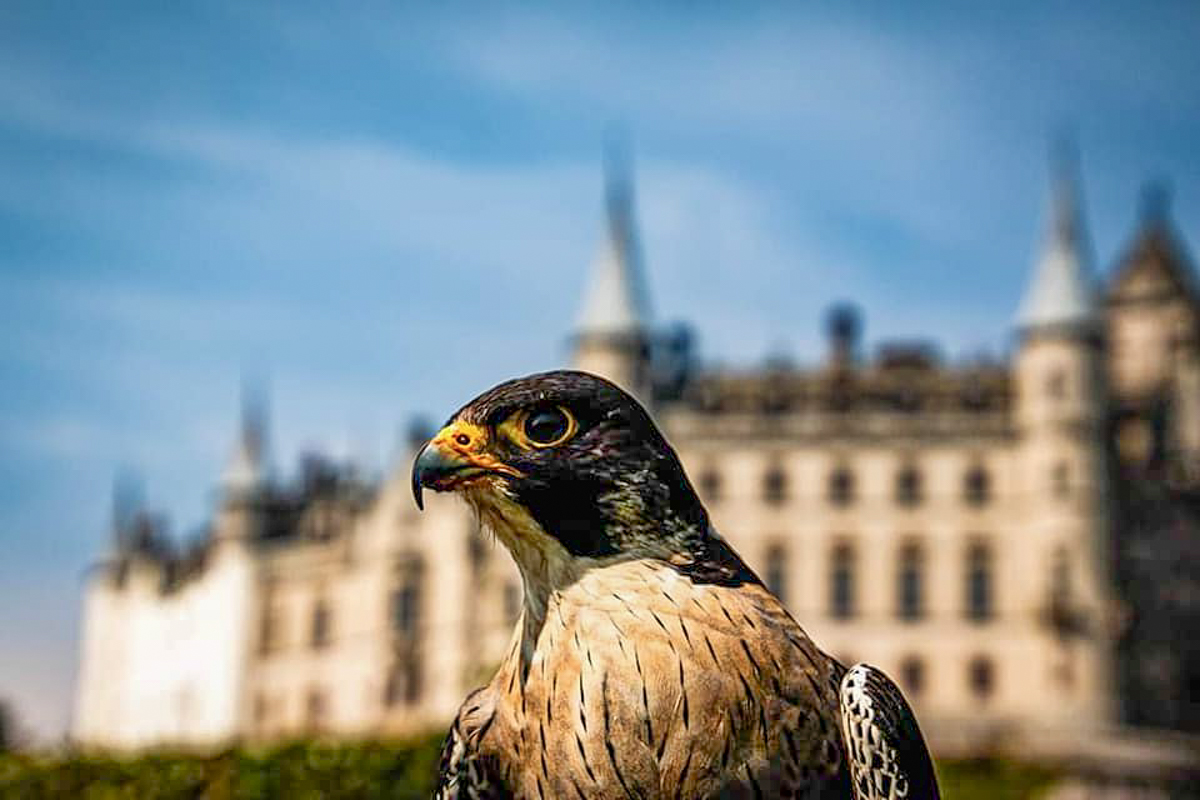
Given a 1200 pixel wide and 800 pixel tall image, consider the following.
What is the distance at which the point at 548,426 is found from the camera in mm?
5430

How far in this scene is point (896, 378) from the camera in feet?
257

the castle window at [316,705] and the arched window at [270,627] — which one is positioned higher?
the arched window at [270,627]

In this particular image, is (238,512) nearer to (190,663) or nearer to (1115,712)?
(190,663)

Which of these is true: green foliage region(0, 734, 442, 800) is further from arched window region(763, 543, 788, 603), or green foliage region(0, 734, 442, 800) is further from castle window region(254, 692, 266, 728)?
castle window region(254, 692, 266, 728)

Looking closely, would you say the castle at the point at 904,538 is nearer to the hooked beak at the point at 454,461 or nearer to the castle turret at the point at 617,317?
the castle turret at the point at 617,317

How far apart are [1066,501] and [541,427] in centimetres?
7146

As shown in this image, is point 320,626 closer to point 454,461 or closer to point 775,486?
point 775,486

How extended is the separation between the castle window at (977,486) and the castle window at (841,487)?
4.18 meters

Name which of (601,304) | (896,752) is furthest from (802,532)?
(896,752)

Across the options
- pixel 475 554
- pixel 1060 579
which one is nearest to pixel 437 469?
pixel 1060 579

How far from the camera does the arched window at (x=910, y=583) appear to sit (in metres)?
75.1

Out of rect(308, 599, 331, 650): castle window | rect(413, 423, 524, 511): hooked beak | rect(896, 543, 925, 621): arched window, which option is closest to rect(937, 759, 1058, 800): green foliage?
rect(896, 543, 925, 621): arched window

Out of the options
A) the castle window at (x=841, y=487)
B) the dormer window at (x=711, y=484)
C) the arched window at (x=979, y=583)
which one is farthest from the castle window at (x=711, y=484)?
the arched window at (x=979, y=583)

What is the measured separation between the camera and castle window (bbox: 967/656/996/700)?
74.0 meters
